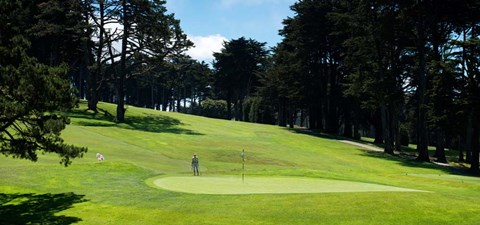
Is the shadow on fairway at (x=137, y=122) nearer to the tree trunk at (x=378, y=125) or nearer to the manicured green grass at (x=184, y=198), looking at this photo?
the manicured green grass at (x=184, y=198)

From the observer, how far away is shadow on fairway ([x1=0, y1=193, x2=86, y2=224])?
588 inches

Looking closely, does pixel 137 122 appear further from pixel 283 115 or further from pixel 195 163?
pixel 195 163

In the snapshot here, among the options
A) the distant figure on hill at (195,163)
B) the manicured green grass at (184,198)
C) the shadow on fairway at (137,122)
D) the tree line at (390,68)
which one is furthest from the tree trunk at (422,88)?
the distant figure on hill at (195,163)

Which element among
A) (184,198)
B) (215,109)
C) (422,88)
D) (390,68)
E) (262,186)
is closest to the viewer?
(184,198)

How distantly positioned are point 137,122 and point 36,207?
146 feet

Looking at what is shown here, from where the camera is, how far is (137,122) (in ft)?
198

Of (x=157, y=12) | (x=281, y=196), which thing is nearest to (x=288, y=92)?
(x=157, y=12)

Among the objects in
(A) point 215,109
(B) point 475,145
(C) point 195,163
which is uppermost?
(A) point 215,109

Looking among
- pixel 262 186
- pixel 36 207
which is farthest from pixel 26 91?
pixel 262 186

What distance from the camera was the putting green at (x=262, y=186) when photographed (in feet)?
62.0

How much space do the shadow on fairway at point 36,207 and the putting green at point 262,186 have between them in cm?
440

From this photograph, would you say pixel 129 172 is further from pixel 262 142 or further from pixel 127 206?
pixel 262 142

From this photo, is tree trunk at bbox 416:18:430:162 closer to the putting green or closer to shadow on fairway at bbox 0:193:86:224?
the putting green

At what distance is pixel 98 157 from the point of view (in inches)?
1057
